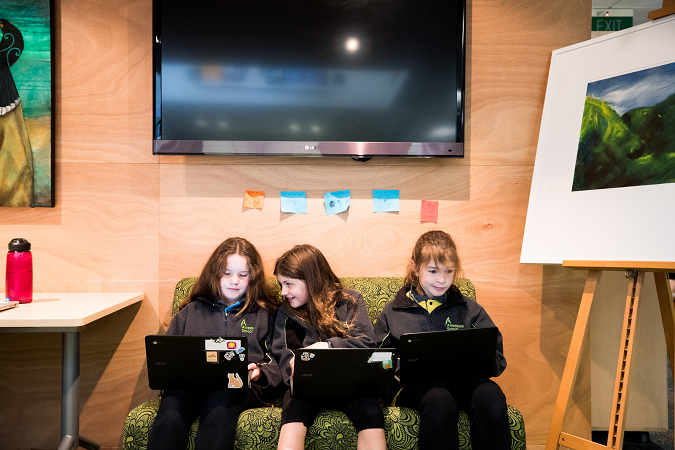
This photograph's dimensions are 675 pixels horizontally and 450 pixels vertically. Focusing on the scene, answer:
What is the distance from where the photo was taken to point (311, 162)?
2096mm

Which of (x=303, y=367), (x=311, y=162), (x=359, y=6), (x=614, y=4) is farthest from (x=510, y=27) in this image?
(x=614, y=4)

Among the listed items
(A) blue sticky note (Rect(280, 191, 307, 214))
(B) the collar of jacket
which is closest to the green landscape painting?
(B) the collar of jacket

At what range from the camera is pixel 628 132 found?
5.51 ft

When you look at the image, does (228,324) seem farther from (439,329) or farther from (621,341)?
(621,341)

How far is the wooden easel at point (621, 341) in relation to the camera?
1438 millimetres

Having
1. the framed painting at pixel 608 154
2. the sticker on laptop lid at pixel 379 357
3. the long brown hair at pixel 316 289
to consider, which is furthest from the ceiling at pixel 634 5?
the sticker on laptop lid at pixel 379 357

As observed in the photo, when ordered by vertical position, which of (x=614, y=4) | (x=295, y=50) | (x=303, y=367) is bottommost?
(x=303, y=367)

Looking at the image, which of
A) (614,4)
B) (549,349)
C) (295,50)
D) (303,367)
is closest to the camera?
(303,367)

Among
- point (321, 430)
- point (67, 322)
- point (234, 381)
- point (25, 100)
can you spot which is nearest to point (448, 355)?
point (321, 430)

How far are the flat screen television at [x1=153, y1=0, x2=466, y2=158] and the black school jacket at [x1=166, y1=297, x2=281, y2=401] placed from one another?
2.22ft

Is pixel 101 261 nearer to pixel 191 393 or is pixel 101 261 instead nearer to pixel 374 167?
pixel 191 393

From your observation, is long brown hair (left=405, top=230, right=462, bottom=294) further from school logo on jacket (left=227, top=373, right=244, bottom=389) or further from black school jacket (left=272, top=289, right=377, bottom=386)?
school logo on jacket (left=227, top=373, right=244, bottom=389)

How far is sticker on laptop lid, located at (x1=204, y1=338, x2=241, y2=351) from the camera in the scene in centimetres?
140

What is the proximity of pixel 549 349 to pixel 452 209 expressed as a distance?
2.60 feet
